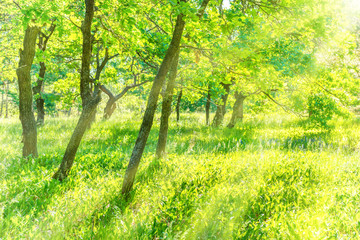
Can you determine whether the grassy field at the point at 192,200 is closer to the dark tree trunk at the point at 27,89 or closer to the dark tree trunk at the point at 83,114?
the dark tree trunk at the point at 83,114

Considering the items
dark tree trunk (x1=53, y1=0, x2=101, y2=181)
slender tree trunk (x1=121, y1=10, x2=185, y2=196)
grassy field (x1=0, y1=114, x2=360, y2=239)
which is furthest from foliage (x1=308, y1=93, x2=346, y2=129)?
dark tree trunk (x1=53, y1=0, x2=101, y2=181)

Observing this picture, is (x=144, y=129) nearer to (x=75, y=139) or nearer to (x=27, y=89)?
(x=75, y=139)

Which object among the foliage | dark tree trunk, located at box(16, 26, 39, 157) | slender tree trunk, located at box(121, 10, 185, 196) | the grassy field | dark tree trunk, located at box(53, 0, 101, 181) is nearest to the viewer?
the grassy field

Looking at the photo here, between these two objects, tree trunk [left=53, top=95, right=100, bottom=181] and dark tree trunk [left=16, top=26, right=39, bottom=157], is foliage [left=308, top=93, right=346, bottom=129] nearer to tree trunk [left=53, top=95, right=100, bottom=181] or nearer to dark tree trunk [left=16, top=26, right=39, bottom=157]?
tree trunk [left=53, top=95, right=100, bottom=181]

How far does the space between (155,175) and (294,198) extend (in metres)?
2.42

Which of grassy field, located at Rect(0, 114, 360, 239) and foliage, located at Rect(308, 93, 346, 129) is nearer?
grassy field, located at Rect(0, 114, 360, 239)

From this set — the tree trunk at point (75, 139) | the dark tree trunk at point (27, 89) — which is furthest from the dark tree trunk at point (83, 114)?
the dark tree trunk at point (27, 89)

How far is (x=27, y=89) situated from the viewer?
5.86 m

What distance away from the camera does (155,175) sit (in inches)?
173

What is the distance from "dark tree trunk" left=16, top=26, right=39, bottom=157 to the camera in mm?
5746

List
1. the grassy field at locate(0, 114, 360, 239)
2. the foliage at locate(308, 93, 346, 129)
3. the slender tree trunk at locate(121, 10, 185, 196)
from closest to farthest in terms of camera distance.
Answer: the grassy field at locate(0, 114, 360, 239) → the slender tree trunk at locate(121, 10, 185, 196) → the foliage at locate(308, 93, 346, 129)

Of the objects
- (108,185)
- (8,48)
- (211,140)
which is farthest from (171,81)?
(8,48)

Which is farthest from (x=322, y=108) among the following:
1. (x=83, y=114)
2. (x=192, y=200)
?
(x=83, y=114)

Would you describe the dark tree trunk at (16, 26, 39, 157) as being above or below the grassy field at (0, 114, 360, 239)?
above
